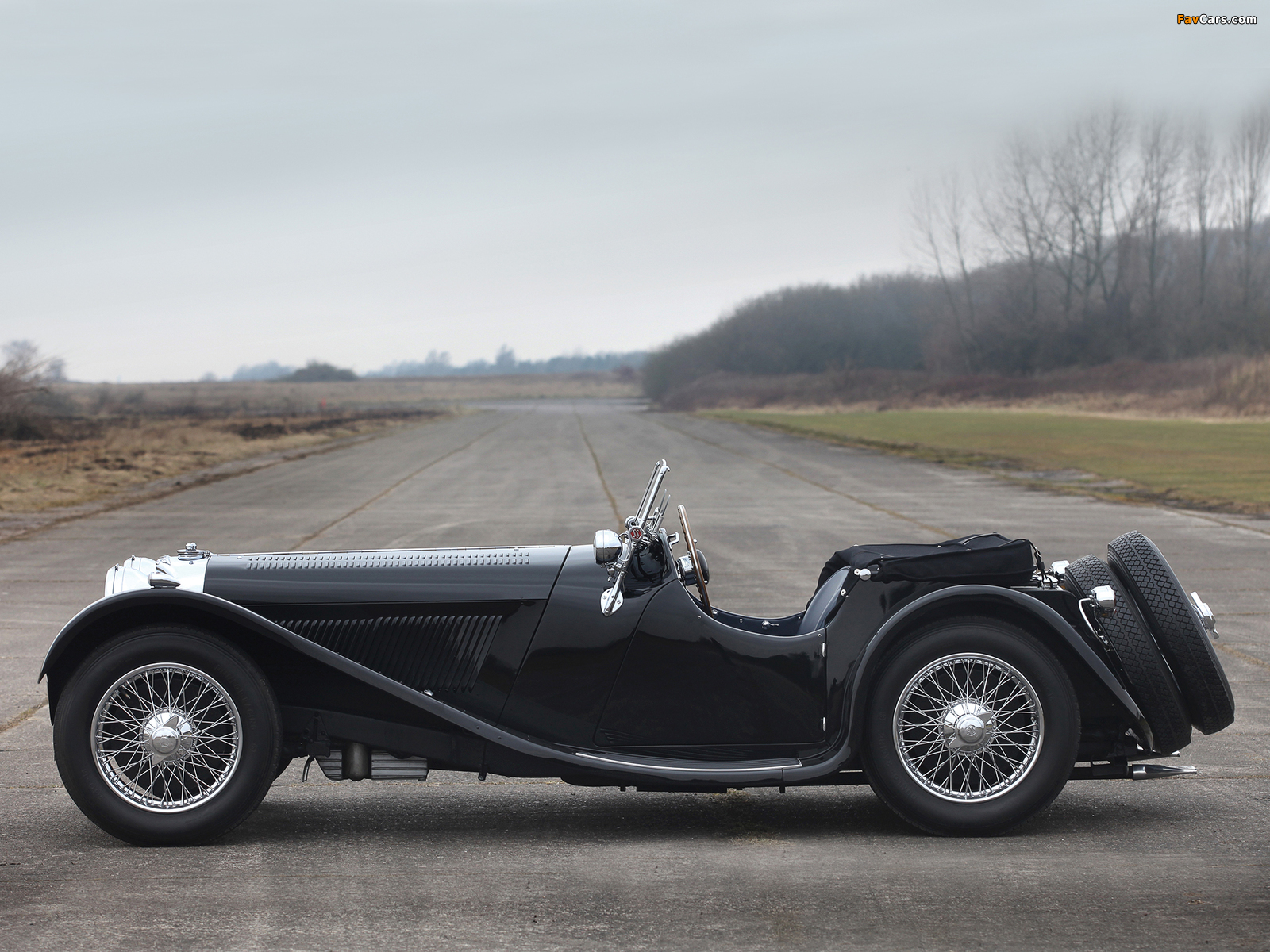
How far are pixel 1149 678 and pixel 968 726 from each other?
28.6 inches

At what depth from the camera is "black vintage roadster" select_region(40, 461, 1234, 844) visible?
402cm

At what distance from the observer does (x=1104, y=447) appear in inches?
1153

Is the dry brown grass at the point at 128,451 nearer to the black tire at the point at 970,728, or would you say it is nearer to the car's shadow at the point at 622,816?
the car's shadow at the point at 622,816

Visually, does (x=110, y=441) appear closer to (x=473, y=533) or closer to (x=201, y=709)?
(x=473, y=533)

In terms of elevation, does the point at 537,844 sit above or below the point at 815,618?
below

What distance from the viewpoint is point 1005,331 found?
7962cm

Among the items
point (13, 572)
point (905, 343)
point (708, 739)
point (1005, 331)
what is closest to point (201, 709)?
point (708, 739)

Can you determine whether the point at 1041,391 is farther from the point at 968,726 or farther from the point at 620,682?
the point at 620,682

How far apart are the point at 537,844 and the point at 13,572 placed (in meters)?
9.05

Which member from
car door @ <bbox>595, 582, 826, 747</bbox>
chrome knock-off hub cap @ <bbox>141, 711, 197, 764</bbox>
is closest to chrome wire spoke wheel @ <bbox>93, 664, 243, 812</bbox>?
chrome knock-off hub cap @ <bbox>141, 711, 197, 764</bbox>

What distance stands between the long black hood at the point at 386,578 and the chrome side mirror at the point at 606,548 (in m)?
0.22

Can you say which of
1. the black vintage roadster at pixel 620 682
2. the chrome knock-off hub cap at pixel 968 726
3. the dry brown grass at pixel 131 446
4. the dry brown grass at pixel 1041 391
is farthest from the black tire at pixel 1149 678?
the dry brown grass at pixel 1041 391

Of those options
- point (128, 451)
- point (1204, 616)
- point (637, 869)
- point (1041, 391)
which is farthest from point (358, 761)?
point (1041, 391)

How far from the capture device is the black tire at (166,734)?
3.98 m
